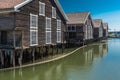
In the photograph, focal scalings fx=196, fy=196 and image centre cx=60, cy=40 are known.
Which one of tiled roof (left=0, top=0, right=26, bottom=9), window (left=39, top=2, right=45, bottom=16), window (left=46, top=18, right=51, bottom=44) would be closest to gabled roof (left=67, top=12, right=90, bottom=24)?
window (left=46, top=18, right=51, bottom=44)

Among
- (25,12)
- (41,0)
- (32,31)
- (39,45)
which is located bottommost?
(39,45)

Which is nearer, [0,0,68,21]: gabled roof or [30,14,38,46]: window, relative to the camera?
[0,0,68,21]: gabled roof

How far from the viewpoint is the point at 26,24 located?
70.5 ft

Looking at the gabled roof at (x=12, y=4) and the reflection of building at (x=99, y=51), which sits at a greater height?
the gabled roof at (x=12, y=4)

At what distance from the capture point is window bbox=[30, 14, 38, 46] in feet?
73.9

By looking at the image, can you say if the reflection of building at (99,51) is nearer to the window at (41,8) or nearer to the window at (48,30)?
the window at (48,30)

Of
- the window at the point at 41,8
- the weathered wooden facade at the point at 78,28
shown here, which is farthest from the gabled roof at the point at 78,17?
the window at the point at 41,8

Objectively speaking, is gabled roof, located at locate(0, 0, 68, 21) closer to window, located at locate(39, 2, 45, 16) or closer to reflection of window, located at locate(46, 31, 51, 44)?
window, located at locate(39, 2, 45, 16)

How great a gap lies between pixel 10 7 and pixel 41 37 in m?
6.51

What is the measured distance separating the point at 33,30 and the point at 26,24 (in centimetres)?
169

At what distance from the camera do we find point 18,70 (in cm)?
1867

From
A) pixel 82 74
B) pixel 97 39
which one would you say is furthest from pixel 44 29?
pixel 97 39

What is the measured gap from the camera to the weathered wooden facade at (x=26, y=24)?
65.0ft

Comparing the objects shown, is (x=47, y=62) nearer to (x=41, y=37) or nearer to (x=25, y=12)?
(x=41, y=37)
